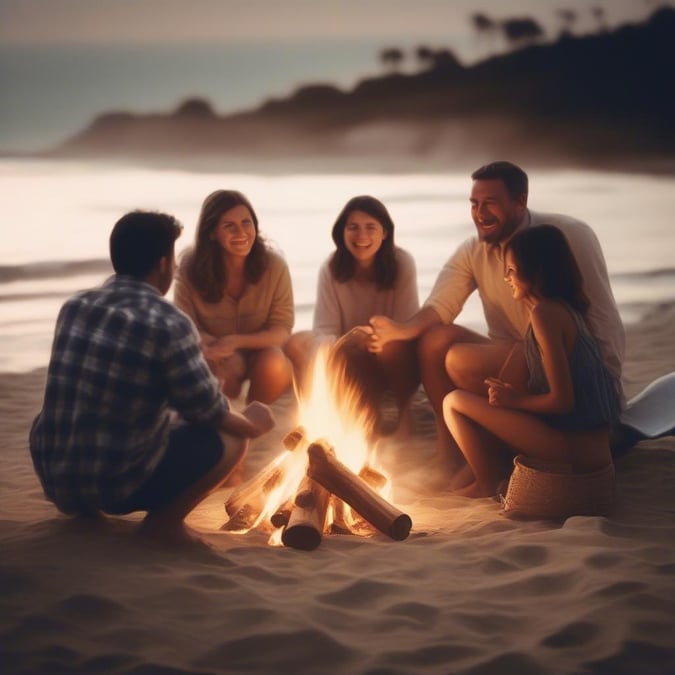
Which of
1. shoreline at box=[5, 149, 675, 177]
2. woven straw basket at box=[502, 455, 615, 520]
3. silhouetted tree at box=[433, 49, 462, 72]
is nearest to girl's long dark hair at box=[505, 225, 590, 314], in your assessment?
woven straw basket at box=[502, 455, 615, 520]

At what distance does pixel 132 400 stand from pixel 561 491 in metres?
1.70

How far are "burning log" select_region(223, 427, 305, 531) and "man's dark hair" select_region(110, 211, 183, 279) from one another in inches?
47.7

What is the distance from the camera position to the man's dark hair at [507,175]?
4316 millimetres

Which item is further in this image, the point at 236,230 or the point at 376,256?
the point at 376,256

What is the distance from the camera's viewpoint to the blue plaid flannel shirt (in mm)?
2938

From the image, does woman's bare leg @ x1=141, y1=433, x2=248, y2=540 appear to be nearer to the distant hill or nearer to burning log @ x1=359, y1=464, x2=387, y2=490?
burning log @ x1=359, y1=464, x2=387, y2=490

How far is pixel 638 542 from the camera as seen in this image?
3.30 meters

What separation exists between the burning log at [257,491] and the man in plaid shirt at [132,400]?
2.39 feet

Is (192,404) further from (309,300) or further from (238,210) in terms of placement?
(309,300)

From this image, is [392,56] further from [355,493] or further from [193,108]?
[355,493]

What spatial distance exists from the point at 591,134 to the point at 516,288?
24538 mm

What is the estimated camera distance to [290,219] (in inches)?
758

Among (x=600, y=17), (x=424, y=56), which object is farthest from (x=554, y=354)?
(x=600, y=17)

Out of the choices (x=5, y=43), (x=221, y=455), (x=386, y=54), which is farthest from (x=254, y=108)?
(x=221, y=455)
